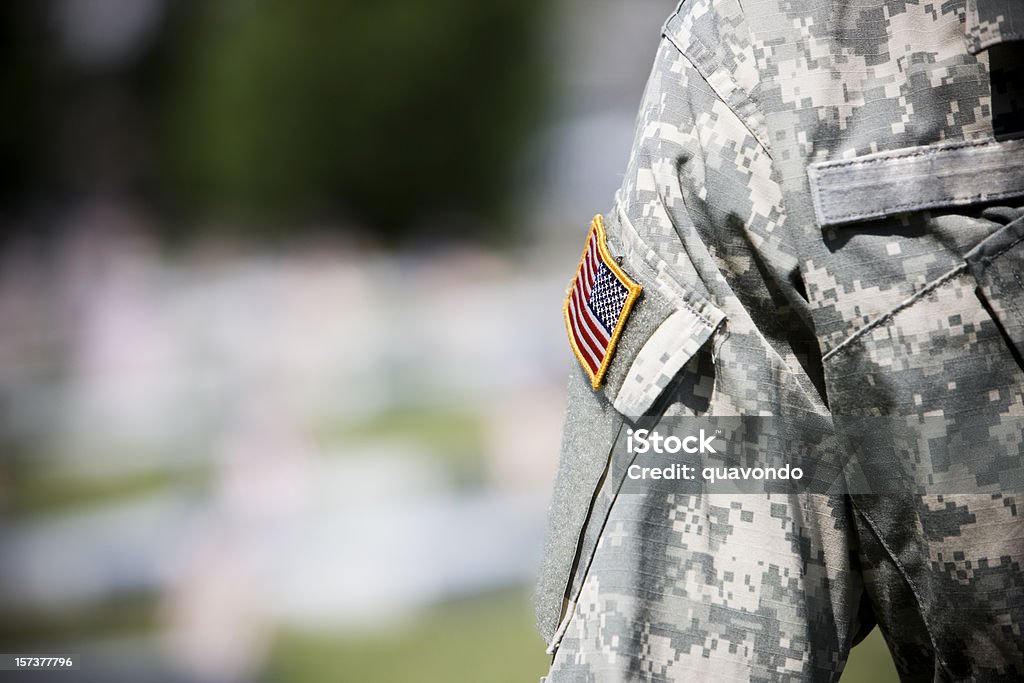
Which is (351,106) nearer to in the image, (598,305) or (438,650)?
(438,650)

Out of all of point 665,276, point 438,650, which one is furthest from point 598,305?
point 438,650

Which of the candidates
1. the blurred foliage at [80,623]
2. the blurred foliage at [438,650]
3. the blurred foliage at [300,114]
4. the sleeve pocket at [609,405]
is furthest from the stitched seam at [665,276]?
the blurred foliage at [300,114]

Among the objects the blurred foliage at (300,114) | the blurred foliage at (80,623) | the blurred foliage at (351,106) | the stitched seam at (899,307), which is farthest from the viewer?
the blurred foliage at (351,106)

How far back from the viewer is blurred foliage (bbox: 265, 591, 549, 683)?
2.01m

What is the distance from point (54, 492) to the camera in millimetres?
3061

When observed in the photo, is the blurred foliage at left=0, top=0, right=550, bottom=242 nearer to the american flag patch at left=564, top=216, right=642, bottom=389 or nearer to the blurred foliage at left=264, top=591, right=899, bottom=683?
the blurred foliage at left=264, top=591, right=899, bottom=683

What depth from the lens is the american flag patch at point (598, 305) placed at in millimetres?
483

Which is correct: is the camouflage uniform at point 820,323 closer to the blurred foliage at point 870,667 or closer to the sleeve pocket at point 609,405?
the sleeve pocket at point 609,405

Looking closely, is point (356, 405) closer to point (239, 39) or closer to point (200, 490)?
point (200, 490)

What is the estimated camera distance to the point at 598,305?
50 cm

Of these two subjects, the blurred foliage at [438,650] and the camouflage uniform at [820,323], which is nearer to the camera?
the camouflage uniform at [820,323]

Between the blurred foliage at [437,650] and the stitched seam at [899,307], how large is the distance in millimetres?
1604

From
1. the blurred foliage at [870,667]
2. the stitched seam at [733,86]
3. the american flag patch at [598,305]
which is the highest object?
the stitched seam at [733,86]

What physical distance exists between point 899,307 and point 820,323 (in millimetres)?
39
